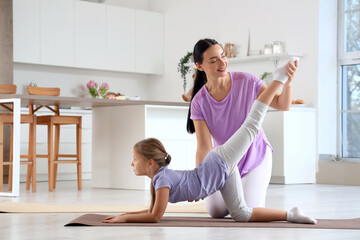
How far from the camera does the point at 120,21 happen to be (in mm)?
9047

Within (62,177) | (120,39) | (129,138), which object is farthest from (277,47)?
(62,177)

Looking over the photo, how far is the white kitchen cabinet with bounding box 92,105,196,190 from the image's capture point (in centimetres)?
602

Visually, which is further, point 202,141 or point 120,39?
point 120,39

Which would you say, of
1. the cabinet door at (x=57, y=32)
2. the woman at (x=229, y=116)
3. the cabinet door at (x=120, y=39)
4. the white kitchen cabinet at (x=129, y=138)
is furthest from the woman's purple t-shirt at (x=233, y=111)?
the cabinet door at (x=120, y=39)

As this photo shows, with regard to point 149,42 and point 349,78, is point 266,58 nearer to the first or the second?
point 349,78

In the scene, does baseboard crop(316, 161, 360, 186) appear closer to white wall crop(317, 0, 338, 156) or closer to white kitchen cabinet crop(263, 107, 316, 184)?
white kitchen cabinet crop(263, 107, 316, 184)

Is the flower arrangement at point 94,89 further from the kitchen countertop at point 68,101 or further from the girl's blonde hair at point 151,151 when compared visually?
the girl's blonde hair at point 151,151

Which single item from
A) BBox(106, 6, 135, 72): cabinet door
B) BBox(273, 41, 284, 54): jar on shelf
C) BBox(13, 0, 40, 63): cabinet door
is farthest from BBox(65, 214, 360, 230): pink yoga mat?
Answer: BBox(106, 6, 135, 72): cabinet door

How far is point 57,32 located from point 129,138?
287cm

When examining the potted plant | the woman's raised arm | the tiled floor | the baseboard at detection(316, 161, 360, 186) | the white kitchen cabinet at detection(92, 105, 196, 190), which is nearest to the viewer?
the tiled floor

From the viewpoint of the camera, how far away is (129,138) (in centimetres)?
609

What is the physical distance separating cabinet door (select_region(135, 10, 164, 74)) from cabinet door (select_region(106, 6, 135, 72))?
0.09 metres

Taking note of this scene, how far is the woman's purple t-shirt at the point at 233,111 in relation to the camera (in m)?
3.17

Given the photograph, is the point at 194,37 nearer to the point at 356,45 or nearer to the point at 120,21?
the point at 120,21
